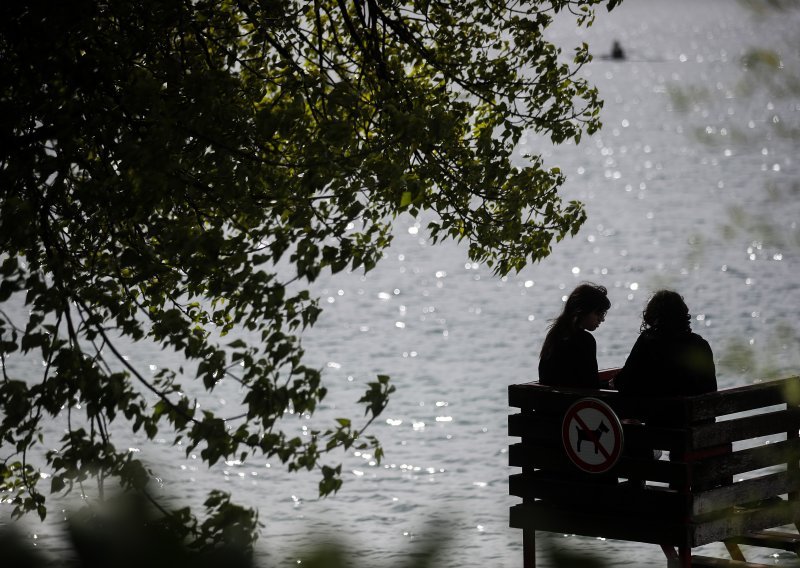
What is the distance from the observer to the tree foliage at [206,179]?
5.65 meters

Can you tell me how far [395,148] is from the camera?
7.62 meters

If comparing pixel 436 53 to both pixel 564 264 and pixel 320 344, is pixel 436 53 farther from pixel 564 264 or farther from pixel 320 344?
pixel 564 264

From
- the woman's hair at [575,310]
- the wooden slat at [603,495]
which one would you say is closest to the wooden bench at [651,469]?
the wooden slat at [603,495]

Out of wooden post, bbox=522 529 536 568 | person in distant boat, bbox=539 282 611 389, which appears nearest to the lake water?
wooden post, bbox=522 529 536 568

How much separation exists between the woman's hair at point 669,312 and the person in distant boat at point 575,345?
1.97 feet

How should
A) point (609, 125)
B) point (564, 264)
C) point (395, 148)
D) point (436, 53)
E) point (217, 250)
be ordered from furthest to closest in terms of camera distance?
1. point (609, 125)
2. point (564, 264)
3. point (436, 53)
4. point (395, 148)
5. point (217, 250)

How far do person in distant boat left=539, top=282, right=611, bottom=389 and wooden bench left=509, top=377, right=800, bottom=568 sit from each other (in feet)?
0.52

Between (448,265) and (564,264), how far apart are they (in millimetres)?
4251

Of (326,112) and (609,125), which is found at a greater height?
(609,125)

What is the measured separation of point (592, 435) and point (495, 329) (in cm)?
2356

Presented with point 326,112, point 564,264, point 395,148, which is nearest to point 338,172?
point 326,112

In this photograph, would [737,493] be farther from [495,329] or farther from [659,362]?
[495,329]

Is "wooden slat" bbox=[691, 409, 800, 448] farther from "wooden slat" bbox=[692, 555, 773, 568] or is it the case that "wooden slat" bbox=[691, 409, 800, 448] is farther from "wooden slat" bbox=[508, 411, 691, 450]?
"wooden slat" bbox=[692, 555, 773, 568]

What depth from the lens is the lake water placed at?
185 centimetres
